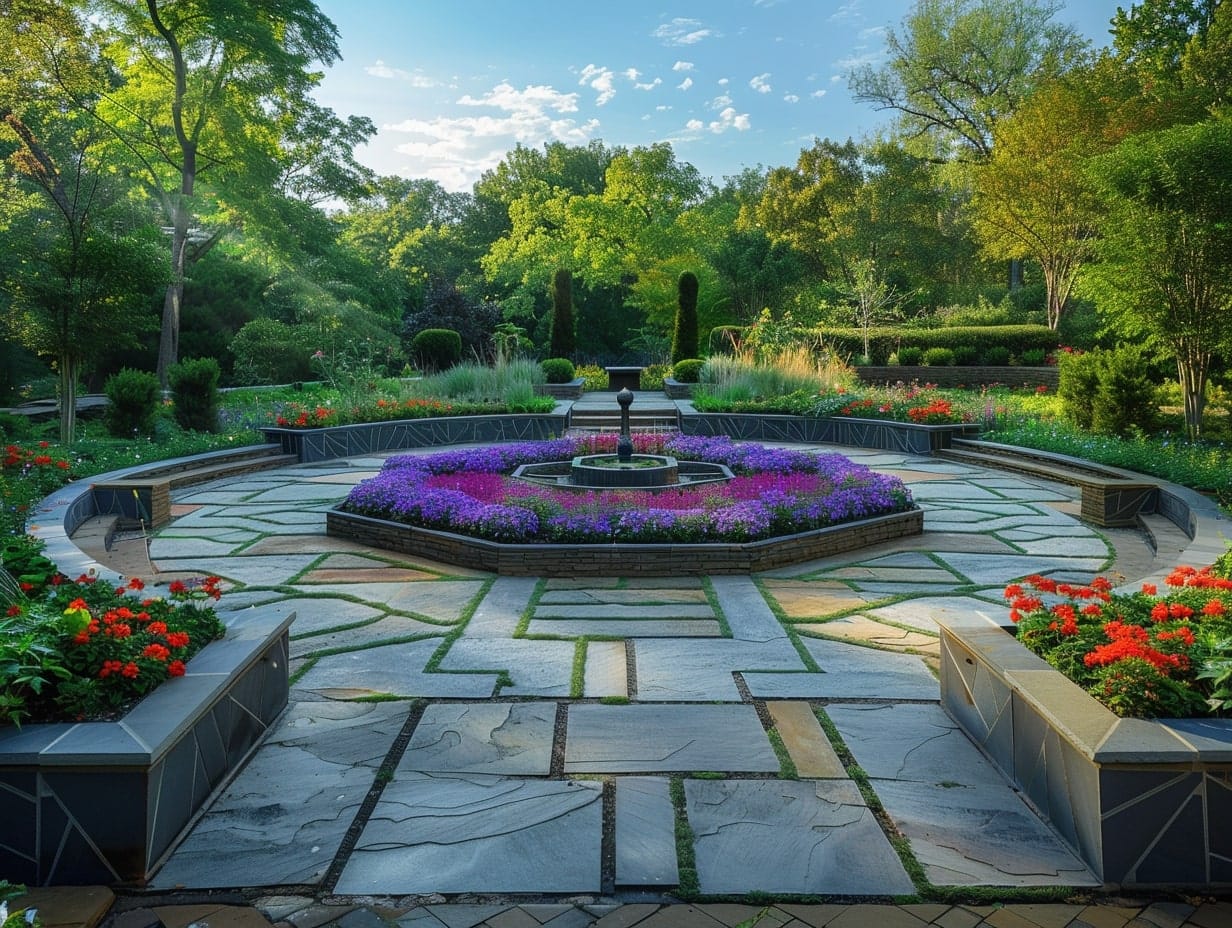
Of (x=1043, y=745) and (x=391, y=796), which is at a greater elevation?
(x=1043, y=745)

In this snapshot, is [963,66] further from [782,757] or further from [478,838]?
[478,838]

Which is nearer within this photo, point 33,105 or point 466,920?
point 466,920

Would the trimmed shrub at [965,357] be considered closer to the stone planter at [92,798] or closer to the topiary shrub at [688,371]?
the topiary shrub at [688,371]

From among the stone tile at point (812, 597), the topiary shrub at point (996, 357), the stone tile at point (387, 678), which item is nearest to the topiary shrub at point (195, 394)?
the stone tile at point (387, 678)

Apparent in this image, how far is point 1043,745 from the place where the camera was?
2631mm

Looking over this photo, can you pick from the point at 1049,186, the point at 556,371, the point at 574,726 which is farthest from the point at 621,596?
the point at 1049,186

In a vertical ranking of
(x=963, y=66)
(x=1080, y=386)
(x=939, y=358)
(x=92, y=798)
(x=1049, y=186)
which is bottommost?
(x=92, y=798)

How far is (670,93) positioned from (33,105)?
65.0 ft

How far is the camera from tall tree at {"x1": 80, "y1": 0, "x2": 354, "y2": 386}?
1994cm

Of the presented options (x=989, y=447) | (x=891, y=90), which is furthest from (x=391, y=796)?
(x=891, y=90)

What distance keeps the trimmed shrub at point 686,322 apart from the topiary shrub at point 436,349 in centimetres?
588

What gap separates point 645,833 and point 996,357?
2042 cm

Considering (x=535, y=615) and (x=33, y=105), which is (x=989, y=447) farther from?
(x=33, y=105)

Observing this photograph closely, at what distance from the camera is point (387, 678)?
3812mm
